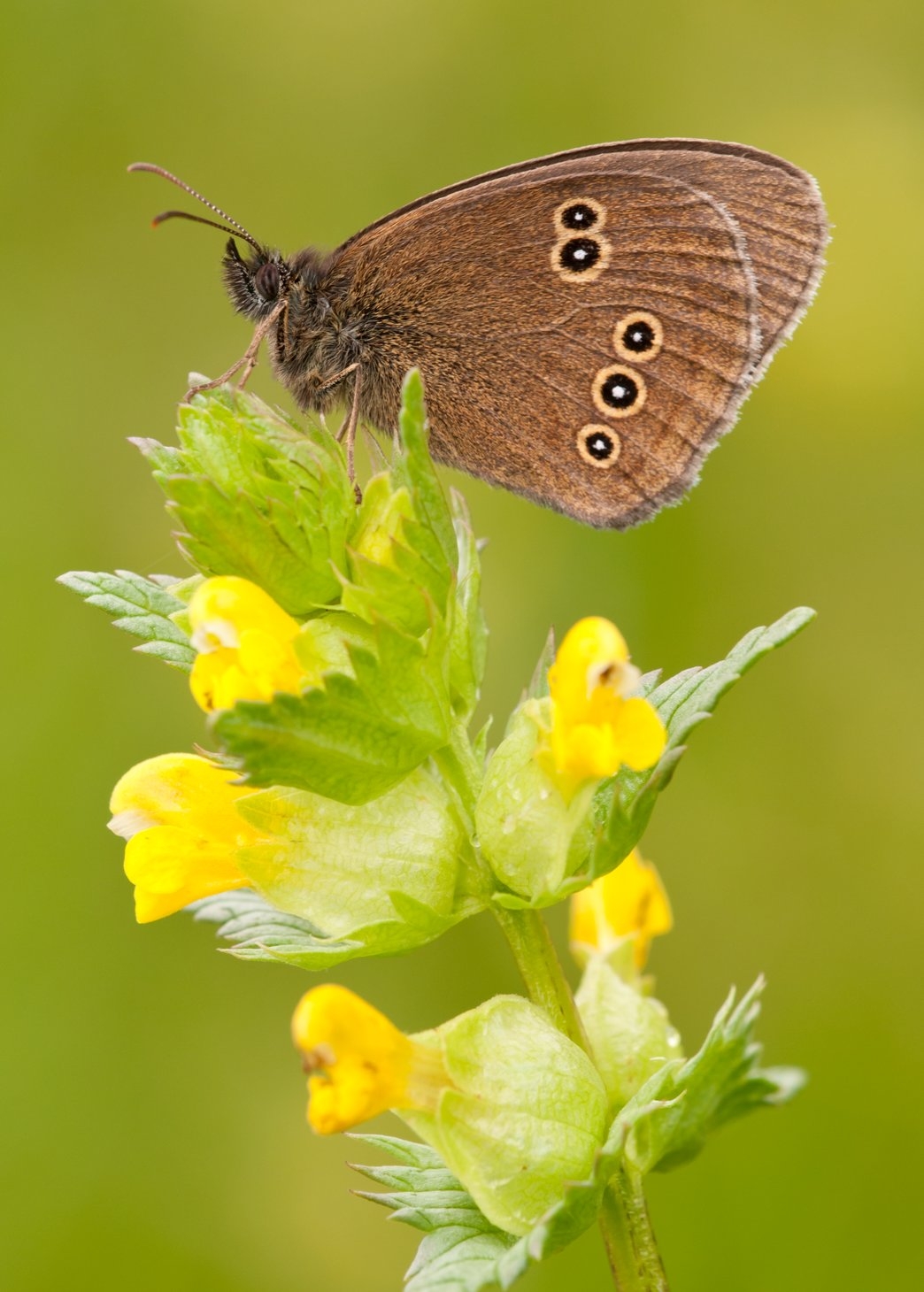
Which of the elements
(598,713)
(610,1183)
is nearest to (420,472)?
(598,713)

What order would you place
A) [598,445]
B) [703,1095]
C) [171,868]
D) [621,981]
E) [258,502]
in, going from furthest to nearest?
[598,445] → [621,981] → [171,868] → [258,502] → [703,1095]

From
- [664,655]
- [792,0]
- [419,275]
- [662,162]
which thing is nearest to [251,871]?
[419,275]

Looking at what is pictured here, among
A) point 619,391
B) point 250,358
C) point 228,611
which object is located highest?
point 250,358

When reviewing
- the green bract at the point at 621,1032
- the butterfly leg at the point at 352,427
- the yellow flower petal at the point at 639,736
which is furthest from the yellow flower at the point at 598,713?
the butterfly leg at the point at 352,427

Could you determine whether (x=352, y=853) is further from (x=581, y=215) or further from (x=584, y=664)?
(x=581, y=215)

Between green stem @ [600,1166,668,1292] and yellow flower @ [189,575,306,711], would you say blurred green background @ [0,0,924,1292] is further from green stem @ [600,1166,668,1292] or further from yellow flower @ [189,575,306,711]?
yellow flower @ [189,575,306,711]

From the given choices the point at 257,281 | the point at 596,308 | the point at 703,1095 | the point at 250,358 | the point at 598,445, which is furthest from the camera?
the point at 257,281

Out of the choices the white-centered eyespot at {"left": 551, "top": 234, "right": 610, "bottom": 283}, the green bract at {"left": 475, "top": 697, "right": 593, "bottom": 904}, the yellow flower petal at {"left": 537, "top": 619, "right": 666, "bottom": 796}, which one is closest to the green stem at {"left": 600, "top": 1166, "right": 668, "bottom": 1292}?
the green bract at {"left": 475, "top": 697, "right": 593, "bottom": 904}
